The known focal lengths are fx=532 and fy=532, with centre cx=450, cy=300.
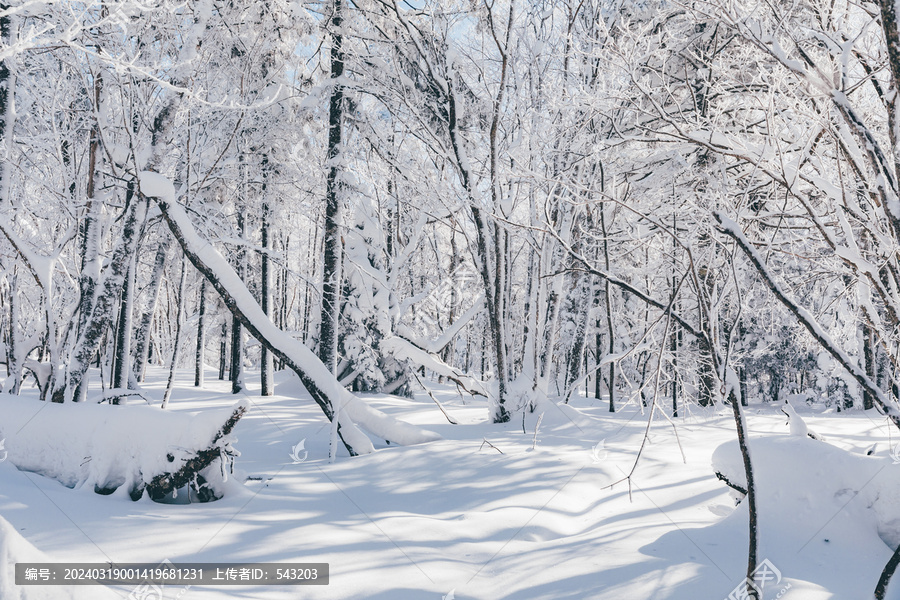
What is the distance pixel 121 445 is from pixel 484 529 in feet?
9.35

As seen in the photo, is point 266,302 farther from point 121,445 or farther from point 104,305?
point 121,445

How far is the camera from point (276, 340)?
19.0ft

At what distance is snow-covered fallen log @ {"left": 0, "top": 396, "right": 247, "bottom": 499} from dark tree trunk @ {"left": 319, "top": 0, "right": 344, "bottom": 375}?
15.5ft

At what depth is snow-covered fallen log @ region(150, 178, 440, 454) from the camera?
551 centimetres

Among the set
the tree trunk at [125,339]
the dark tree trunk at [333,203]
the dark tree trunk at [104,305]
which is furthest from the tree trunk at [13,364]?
the dark tree trunk at [333,203]

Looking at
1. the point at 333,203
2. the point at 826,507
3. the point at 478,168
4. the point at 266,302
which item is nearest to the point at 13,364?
the point at 333,203

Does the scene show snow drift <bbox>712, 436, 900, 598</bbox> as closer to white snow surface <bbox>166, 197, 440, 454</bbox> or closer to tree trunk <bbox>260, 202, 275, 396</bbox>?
white snow surface <bbox>166, 197, 440, 454</bbox>

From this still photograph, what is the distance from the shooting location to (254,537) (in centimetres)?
339

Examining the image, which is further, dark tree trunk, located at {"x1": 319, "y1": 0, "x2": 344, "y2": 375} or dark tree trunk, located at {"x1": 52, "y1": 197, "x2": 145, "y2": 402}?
dark tree trunk, located at {"x1": 319, "y1": 0, "x2": 344, "y2": 375}

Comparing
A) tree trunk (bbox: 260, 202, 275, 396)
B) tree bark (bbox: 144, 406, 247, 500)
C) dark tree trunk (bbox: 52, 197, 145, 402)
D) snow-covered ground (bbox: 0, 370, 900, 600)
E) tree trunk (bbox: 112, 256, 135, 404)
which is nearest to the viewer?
snow-covered ground (bbox: 0, 370, 900, 600)

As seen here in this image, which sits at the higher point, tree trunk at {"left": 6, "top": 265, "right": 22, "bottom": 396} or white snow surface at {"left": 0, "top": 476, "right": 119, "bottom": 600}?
tree trunk at {"left": 6, "top": 265, "right": 22, "bottom": 396}

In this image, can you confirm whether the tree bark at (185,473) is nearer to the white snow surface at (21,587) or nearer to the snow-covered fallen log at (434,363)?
the white snow surface at (21,587)

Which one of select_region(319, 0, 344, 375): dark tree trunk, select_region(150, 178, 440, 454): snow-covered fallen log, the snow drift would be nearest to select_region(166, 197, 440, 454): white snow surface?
select_region(150, 178, 440, 454): snow-covered fallen log

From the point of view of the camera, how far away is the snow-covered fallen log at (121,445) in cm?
402
